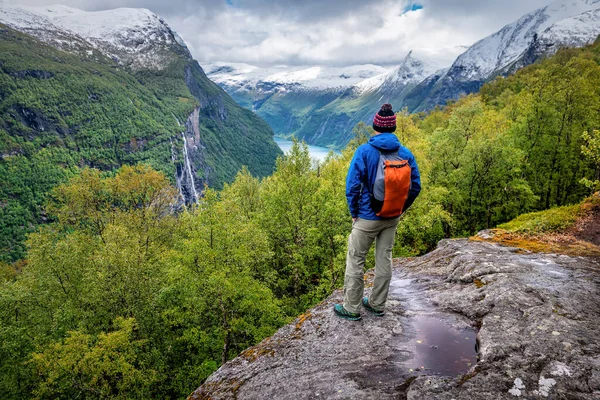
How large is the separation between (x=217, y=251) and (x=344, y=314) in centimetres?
1152

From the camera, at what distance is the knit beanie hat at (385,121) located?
6277 mm

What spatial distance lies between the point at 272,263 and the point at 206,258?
955 cm

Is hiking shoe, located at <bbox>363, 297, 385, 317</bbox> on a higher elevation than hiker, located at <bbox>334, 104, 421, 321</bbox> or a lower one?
lower

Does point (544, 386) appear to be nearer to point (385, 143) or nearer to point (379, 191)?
point (379, 191)

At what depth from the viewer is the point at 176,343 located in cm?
2236

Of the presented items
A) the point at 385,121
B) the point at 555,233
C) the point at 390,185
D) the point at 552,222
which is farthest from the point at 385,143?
the point at 552,222

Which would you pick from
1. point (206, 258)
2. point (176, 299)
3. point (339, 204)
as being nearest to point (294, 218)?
point (339, 204)

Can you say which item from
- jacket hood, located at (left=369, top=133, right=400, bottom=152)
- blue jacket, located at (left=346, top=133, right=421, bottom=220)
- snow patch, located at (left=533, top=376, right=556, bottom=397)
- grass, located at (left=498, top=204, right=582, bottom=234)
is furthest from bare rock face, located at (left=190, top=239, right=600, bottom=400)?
grass, located at (left=498, top=204, right=582, bottom=234)

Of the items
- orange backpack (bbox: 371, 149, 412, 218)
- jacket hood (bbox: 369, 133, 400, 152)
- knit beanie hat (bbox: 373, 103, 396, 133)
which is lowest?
orange backpack (bbox: 371, 149, 412, 218)

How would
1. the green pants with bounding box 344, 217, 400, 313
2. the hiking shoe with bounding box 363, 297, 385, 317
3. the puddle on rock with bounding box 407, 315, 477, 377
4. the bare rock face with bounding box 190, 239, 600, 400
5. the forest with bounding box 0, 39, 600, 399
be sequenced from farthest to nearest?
the forest with bounding box 0, 39, 600, 399, the hiking shoe with bounding box 363, 297, 385, 317, the green pants with bounding box 344, 217, 400, 313, the puddle on rock with bounding box 407, 315, 477, 377, the bare rock face with bounding box 190, 239, 600, 400

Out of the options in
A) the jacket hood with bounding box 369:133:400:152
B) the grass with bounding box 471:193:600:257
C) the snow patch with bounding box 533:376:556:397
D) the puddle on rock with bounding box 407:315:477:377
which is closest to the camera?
the snow patch with bounding box 533:376:556:397

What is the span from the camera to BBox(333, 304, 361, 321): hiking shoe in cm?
715

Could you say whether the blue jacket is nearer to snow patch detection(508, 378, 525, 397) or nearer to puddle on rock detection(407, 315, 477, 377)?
puddle on rock detection(407, 315, 477, 377)

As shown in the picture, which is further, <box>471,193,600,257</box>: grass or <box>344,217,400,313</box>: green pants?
<box>471,193,600,257</box>: grass
